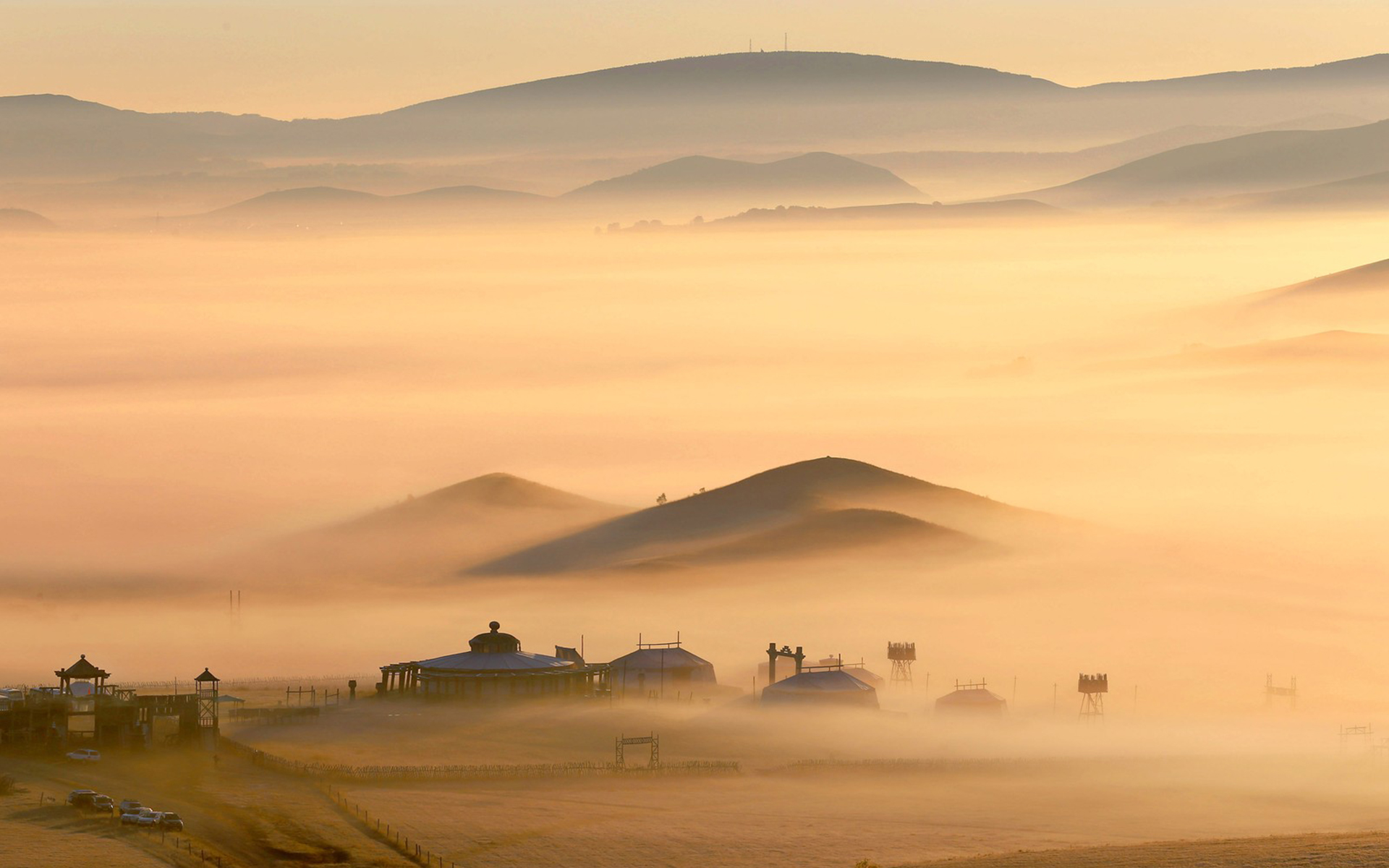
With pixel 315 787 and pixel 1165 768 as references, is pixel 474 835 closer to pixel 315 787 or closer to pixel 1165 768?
pixel 315 787

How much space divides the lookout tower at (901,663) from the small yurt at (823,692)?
577 inches

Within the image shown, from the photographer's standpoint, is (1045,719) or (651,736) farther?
(1045,719)

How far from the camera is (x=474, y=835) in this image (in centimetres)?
11862

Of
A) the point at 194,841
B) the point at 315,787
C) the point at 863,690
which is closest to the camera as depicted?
the point at 194,841

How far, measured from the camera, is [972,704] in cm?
16338

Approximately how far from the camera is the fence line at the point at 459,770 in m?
135

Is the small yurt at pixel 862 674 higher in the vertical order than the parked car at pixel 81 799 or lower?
higher

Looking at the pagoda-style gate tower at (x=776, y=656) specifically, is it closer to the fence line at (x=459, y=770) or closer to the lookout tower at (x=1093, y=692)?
the lookout tower at (x=1093, y=692)

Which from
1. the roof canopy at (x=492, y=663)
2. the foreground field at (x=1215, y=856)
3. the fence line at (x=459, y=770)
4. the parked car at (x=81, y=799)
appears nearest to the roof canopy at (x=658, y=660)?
the roof canopy at (x=492, y=663)

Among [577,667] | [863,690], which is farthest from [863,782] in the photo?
[577,667]

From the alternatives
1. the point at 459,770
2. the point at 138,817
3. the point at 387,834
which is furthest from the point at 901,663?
the point at 138,817

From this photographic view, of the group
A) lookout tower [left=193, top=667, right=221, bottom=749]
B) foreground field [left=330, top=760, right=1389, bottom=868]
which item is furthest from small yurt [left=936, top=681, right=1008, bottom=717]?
lookout tower [left=193, top=667, right=221, bottom=749]

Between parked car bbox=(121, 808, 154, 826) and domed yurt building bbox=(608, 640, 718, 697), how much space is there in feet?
190

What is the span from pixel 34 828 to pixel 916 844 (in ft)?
128
